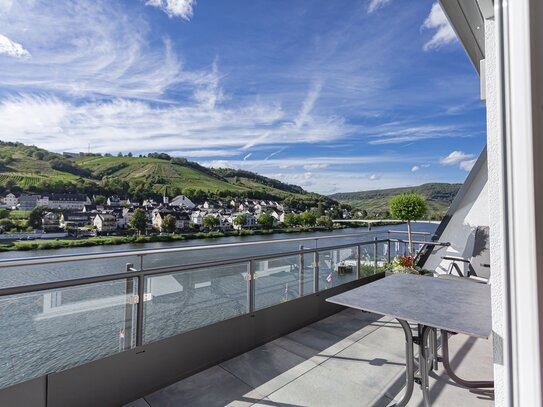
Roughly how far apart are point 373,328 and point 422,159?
67.2ft

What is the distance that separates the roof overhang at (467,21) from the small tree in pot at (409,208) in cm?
362

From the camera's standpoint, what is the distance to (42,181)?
22.5 ft

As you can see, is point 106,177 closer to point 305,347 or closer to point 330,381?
point 305,347

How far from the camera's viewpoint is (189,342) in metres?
2.70

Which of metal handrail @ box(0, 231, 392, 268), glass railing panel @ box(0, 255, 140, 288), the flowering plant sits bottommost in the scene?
the flowering plant

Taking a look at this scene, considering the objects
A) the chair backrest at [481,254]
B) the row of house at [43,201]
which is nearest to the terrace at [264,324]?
the chair backrest at [481,254]

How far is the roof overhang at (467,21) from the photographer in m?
1.94

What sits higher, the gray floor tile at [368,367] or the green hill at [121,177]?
the green hill at [121,177]

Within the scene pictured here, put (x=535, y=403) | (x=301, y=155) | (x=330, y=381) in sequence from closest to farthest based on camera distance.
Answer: (x=535, y=403) < (x=330, y=381) < (x=301, y=155)

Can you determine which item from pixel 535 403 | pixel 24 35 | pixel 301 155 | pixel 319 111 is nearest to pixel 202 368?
pixel 535 403

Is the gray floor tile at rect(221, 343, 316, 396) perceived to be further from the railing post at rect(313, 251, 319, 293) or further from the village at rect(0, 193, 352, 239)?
the village at rect(0, 193, 352, 239)

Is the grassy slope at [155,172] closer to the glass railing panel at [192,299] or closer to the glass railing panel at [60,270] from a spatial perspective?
the glass railing panel at [192,299]

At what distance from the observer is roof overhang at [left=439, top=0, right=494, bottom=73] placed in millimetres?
1936

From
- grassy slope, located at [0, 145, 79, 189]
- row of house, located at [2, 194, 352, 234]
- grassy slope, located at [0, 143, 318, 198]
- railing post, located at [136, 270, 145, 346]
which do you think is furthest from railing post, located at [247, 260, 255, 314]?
grassy slope, located at [0, 145, 79, 189]
